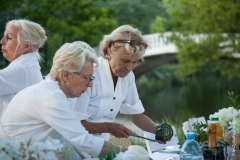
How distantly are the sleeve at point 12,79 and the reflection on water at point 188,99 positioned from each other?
27.7 feet

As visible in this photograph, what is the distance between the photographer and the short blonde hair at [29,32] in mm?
2840

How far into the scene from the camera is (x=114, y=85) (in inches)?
119

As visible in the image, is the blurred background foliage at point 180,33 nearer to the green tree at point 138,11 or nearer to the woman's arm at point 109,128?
the green tree at point 138,11

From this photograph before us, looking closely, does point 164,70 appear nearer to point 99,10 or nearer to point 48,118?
point 99,10

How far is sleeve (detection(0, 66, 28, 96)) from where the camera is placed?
2.84 meters

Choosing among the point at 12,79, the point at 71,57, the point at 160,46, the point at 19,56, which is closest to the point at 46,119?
the point at 71,57

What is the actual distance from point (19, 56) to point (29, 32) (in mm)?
158

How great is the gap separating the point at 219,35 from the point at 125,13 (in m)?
8.99

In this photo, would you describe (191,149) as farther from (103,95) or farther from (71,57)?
(103,95)

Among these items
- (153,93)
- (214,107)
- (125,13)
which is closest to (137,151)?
(214,107)

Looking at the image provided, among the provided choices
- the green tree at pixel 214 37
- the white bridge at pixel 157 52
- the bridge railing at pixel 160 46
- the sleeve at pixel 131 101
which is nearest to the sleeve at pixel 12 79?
the sleeve at pixel 131 101

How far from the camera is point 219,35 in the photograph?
17.0 metres

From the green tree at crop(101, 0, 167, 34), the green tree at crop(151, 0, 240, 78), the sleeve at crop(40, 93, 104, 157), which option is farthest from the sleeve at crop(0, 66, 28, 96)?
the green tree at crop(101, 0, 167, 34)

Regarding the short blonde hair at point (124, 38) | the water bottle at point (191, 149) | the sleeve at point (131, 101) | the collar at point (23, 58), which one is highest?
the short blonde hair at point (124, 38)
